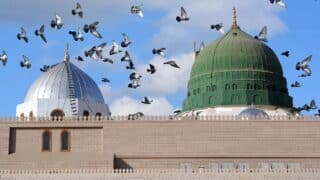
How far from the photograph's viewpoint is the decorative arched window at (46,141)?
3591 cm

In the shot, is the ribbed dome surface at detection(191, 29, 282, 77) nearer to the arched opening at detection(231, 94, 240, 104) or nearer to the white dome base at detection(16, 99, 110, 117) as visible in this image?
the arched opening at detection(231, 94, 240, 104)

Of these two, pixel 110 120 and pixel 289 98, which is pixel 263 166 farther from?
pixel 289 98

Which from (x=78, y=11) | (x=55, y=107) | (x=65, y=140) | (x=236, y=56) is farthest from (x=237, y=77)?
(x=78, y=11)

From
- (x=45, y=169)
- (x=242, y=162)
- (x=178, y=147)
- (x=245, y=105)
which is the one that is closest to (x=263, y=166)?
(x=242, y=162)

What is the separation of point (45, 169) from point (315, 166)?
1183 cm

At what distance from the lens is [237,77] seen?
5088cm

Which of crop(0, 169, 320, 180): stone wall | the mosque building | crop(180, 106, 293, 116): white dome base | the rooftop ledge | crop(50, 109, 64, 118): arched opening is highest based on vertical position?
crop(180, 106, 293, 116): white dome base

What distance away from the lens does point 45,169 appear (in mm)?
34562

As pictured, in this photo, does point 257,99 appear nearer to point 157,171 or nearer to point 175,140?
point 175,140

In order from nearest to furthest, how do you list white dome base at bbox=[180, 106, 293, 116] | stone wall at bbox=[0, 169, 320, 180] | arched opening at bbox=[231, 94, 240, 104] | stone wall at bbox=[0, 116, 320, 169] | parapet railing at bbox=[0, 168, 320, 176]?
stone wall at bbox=[0, 169, 320, 180] < parapet railing at bbox=[0, 168, 320, 176] < stone wall at bbox=[0, 116, 320, 169] < white dome base at bbox=[180, 106, 293, 116] < arched opening at bbox=[231, 94, 240, 104]

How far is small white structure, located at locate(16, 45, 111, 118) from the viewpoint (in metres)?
40.3

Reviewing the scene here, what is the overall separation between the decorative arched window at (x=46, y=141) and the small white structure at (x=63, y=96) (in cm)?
391

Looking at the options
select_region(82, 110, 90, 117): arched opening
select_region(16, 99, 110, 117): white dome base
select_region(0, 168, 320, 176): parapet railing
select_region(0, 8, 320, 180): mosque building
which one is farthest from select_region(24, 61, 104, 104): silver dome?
select_region(0, 168, 320, 176): parapet railing

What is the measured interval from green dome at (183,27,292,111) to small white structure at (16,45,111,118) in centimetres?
1059
